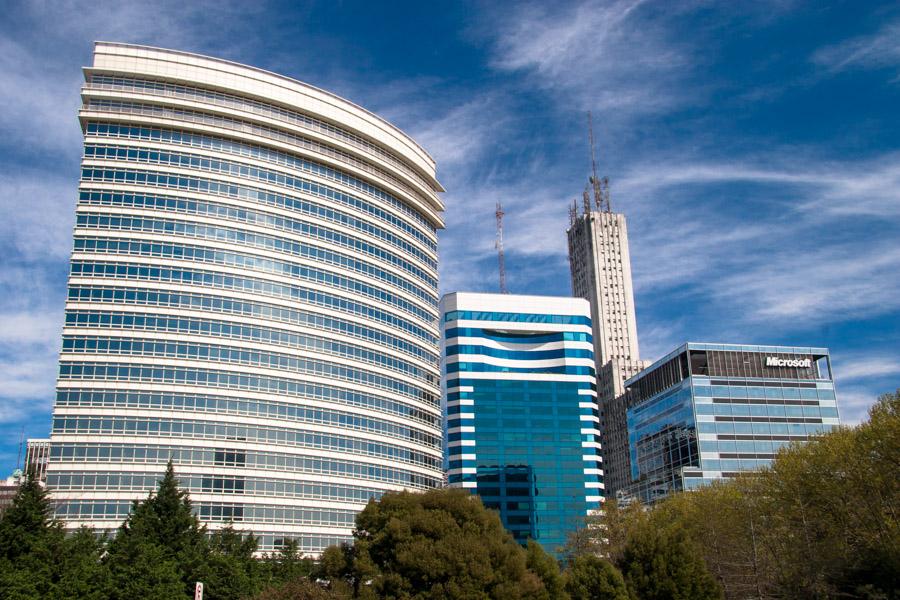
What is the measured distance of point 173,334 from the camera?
95375 millimetres

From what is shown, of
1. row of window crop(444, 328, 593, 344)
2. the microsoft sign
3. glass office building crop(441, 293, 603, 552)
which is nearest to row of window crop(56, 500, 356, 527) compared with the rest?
glass office building crop(441, 293, 603, 552)

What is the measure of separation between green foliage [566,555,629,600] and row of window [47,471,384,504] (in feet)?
115

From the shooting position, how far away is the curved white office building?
91438 millimetres

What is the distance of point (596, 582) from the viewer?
63.2 meters

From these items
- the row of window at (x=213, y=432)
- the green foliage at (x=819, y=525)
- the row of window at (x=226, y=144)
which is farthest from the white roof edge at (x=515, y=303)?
the green foliage at (x=819, y=525)

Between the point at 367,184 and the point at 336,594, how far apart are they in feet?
242

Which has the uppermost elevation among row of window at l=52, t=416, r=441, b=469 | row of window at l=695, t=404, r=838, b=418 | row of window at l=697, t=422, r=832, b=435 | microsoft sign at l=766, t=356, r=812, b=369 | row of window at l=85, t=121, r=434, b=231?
row of window at l=85, t=121, r=434, b=231

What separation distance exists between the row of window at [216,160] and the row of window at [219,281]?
14.3 metres

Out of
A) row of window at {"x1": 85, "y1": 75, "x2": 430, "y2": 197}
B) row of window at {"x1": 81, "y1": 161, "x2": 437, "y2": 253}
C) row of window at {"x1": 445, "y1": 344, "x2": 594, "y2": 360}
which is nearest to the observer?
row of window at {"x1": 81, "y1": 161, "x2": 437, "y2": 253}

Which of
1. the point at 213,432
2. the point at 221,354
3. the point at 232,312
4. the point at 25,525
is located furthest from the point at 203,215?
the point at 25,525

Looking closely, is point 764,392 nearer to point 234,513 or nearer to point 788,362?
point 788,362

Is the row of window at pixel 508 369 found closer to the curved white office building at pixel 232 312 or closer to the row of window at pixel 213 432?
the curved white office building at pixel 232 312

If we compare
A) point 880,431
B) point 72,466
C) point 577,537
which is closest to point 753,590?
point 880,431

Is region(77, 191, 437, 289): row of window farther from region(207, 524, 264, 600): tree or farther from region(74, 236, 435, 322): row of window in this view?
region(207, 524, 264, 600): tree
